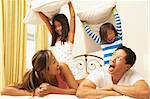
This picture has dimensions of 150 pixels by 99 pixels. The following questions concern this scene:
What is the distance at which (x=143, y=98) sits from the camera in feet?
5.33

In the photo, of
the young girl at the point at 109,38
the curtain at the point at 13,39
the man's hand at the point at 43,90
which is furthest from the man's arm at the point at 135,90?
the curtain at the point at 13,39

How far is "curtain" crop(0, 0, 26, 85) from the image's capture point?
8.34 ft

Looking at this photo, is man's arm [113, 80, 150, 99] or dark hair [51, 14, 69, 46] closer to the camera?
man's arm [113, 80, 150, 99]

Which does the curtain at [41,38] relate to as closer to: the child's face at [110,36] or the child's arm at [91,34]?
the child's arm at [91,34]

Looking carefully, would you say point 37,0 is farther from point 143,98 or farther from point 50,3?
point 143,98

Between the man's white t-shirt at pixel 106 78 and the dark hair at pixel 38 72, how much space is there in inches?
12.1

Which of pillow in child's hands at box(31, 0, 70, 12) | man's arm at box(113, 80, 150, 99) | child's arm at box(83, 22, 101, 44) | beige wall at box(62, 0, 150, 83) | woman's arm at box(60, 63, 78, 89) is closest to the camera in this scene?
man's arm at box(113, 80, 150, 99)

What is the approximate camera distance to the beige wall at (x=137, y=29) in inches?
102

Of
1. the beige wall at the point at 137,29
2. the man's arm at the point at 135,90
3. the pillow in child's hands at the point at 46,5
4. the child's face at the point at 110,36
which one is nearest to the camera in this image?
the man's arm at the point at 135,90

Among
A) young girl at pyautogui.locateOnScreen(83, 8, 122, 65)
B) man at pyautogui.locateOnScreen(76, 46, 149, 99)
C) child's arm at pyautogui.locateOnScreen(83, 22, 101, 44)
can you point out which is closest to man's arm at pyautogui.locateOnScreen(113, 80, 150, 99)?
man at pyautogui.locateOnScreen(76, 46, 149, 99)

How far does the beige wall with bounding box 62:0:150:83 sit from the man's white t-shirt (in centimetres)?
81

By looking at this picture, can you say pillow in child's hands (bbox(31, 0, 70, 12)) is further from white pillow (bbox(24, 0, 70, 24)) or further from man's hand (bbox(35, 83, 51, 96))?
man's hand (bbox(35, 83, 51, 96))

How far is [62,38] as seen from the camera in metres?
2.17

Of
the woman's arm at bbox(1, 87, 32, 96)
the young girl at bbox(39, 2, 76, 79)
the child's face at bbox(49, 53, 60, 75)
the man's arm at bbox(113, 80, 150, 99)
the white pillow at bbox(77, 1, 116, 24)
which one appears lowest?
the woman's arm at bbox(1, 87, 32, 96)
